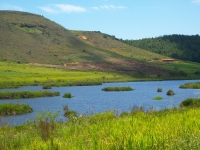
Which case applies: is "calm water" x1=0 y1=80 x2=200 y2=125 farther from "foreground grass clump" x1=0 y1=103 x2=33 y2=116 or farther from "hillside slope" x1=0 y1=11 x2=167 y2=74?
"hillside slope" x1=0 y1=11 x2=167 y2=74

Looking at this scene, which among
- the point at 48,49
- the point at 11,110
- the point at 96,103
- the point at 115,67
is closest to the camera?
the point at 11,110

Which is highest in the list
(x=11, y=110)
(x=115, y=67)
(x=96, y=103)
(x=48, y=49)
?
(x=48, y=49)

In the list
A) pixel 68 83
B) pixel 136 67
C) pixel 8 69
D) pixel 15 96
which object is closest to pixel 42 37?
pixel 136 67

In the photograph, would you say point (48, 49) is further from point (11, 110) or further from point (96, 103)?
point (11, 110)

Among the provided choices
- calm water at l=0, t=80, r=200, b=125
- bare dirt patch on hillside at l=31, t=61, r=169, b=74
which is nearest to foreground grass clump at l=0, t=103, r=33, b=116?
calm water at l=0, t=80, r=200, b=125

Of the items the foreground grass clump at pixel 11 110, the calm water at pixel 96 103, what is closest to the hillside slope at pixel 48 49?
the calm water at pixel 96 103

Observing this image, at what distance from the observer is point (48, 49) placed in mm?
144000

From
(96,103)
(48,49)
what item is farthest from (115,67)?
(96,103)

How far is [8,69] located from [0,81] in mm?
23655

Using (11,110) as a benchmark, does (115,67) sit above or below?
above

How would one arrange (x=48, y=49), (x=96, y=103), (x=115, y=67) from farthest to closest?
1. (x=48, y=49)
2. (x=115, y=67)
3. (x=96, y=103)

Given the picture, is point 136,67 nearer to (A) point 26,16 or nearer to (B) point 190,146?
(A) point 26,16

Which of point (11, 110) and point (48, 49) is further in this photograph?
point (48, 49)

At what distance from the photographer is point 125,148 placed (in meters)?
7.19
